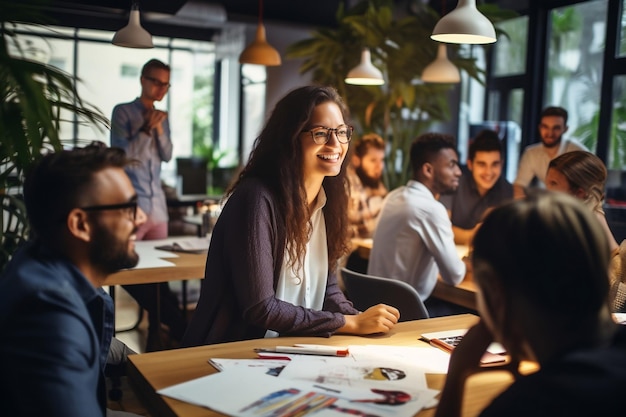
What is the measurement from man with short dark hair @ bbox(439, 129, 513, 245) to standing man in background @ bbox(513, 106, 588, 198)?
1.62 feet

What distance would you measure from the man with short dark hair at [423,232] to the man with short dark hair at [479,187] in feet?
3.58

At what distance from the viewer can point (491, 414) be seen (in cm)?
109

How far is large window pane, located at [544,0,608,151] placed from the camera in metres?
6.80

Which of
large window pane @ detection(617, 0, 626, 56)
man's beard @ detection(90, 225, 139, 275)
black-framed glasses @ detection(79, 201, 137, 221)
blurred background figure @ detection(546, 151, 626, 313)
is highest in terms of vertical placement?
large window pane @ detection(617, 0, 626, 56)

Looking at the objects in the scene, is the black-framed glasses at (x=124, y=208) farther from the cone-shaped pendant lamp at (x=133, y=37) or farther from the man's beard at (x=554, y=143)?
the man's beard at (x=554, y=143)

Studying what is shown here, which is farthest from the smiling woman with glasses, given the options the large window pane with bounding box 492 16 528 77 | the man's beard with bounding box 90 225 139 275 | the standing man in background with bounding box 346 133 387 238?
the large window pane with bounding box 492 16 528 77

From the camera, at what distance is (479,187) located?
477cm

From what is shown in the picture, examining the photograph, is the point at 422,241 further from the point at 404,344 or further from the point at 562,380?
the point at 562,380

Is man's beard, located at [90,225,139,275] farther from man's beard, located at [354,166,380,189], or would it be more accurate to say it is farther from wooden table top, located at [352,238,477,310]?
man's beard, located at [354,166,380,189]

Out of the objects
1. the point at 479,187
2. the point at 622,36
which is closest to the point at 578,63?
the point at 622,36

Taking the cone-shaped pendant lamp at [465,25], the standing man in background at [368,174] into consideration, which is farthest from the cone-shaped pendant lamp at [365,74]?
the cone-shaped pendant lamp at [465,25]

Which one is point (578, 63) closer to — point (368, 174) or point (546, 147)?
point (546, 147)

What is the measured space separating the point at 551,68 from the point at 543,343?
681 cm

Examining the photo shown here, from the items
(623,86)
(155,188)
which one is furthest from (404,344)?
(623,86)
